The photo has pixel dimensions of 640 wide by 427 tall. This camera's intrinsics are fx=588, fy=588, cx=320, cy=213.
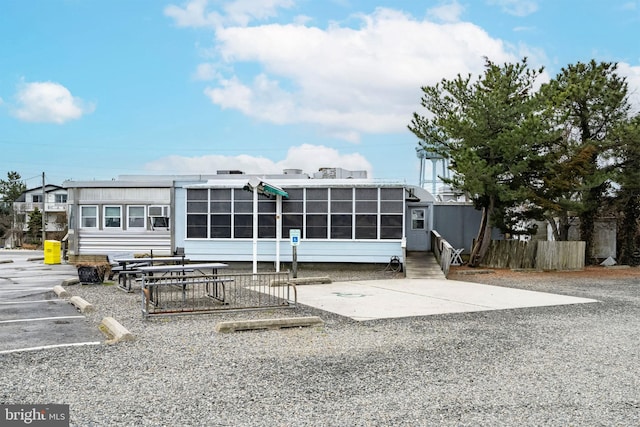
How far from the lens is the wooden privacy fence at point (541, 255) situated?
21.0 metres

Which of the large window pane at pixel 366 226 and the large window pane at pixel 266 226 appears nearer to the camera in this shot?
the large window pane at pixel 366 226

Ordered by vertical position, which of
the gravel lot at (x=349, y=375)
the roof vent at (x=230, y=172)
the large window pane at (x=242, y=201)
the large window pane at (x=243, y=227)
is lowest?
the gravel lot at (x=349, y=375)

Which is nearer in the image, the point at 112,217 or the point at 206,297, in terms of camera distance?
the point at 206,297

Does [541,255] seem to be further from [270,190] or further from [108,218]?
[108,218]

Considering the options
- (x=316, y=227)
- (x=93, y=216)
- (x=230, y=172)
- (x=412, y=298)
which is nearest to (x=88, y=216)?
(x=93, y=216)

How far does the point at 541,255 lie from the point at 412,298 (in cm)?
1040

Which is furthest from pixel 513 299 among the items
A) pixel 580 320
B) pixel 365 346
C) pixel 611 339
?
pixel 365 346

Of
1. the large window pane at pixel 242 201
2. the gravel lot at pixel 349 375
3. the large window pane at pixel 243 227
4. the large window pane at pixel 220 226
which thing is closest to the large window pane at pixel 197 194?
the large window pane at pixel 220 226

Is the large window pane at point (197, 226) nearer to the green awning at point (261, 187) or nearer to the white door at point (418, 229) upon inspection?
the green awning at point (261, 187)

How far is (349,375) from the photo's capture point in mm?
6062

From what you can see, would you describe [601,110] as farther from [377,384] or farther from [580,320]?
[377,384]

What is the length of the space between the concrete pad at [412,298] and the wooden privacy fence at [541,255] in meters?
6.27

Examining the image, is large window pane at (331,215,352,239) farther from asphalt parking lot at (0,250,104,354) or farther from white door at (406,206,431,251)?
asphalt parking lot at (0,250,104,354)

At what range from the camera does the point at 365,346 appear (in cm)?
749
